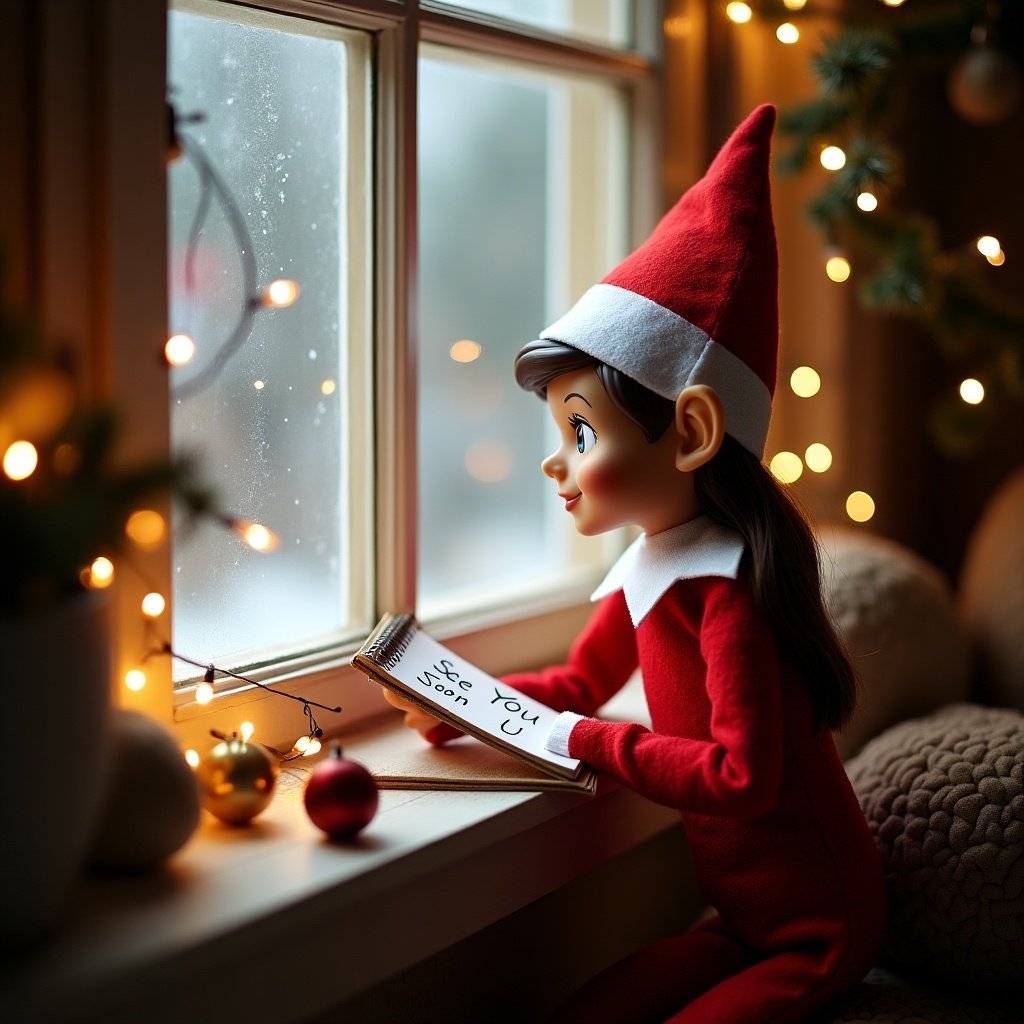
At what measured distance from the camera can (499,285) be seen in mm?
1718

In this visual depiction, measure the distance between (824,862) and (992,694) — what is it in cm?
63

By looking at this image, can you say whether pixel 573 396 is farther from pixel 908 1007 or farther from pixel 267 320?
pixel 908 1007

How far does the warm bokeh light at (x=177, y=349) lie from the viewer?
0.97 m

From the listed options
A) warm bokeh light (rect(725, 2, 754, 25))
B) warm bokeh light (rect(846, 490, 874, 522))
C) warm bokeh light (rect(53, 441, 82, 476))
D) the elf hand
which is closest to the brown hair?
the elf hand

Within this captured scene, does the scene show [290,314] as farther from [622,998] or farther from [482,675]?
[622,998]

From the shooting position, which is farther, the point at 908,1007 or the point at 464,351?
the point at 464,351

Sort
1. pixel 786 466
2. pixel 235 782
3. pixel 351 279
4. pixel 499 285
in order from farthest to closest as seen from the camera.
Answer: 1. pixel 499 285
2. pixel 786 466
3. pixel 351 279
4. pixel 235 782

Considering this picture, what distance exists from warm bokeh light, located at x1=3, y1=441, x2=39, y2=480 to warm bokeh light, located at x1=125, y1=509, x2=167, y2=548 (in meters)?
0.16

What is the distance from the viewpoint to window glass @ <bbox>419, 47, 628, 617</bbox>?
160 centimetres

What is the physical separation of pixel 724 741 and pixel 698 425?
0.29 meters

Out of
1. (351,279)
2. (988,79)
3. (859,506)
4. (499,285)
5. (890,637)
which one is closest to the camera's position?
(351,279)

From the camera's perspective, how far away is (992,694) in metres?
1.55

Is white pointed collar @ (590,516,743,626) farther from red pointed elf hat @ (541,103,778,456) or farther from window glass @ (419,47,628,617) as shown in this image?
window glass @ (419,47,628,617)

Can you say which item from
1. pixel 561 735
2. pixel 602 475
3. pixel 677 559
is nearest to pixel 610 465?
pixel 602 475
